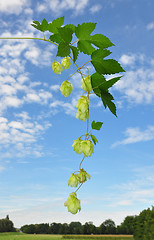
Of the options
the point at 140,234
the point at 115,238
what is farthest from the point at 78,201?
the point at 115,238

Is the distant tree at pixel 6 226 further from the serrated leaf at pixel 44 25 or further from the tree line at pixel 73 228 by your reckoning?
the serrated leaf at pixel 44 25

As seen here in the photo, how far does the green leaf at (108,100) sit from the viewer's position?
1.18m

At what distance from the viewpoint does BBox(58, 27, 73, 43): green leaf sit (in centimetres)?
112

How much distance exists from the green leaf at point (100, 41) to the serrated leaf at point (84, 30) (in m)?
0.03

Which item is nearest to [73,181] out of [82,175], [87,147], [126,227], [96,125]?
[82,175]

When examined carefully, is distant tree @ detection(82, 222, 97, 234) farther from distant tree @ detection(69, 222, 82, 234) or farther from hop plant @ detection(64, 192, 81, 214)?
hop plant @ detection(64, 192, 81, 214)

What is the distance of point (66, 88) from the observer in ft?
4.40

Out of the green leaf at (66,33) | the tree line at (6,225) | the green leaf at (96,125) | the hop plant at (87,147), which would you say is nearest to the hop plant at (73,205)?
the hop plant at (87,147)

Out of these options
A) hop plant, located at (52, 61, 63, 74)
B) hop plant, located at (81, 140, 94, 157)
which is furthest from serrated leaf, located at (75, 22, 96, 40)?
hop plant, located at (81, 140, 94, 157)

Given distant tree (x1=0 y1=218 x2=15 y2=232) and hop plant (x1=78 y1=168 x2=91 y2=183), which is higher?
distant tree (x1=0 y1=218 x2=15 y2=232)

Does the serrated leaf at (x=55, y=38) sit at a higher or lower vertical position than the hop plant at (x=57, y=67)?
higher

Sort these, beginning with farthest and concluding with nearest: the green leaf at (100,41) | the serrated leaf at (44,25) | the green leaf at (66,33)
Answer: the serrated leaf at (44,25) → the green leaf at (100,41) → the green leaf at (66,33)

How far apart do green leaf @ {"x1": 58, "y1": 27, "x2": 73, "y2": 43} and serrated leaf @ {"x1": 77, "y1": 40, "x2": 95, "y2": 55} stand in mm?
78

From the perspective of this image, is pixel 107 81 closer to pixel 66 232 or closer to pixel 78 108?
pixel 78 108
